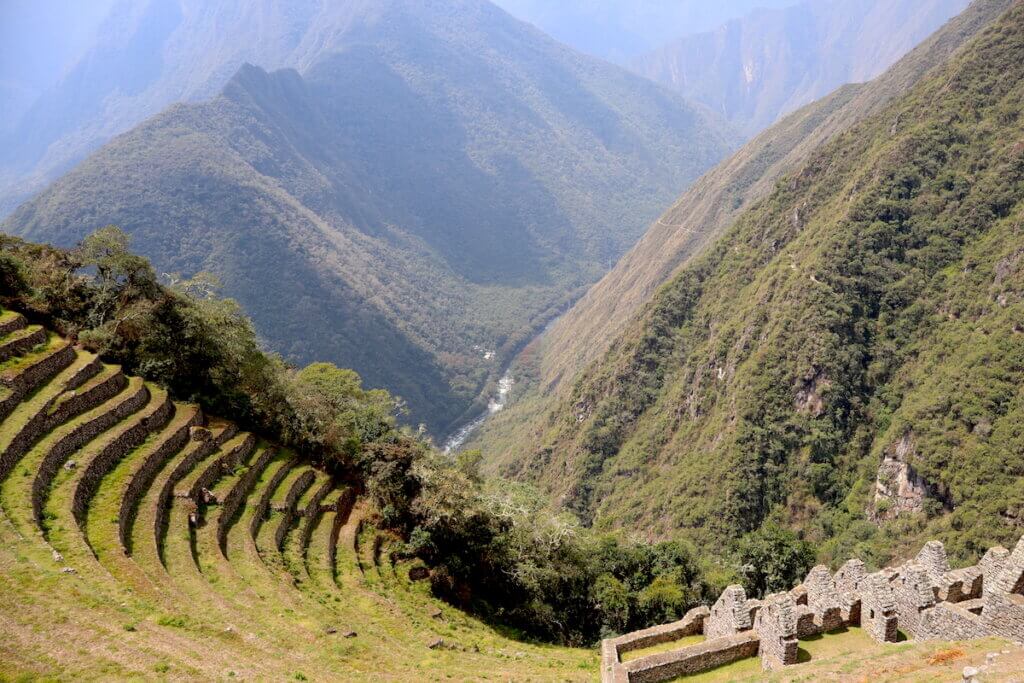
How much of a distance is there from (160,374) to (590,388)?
128 m

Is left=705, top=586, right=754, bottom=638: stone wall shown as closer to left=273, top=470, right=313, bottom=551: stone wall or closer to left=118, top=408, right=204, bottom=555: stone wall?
left=273, top=470, right=313, bottom=551: stone wall

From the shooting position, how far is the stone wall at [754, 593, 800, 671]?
69.5 ft

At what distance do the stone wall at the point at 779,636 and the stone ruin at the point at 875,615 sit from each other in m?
0.03

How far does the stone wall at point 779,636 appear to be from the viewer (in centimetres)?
2119

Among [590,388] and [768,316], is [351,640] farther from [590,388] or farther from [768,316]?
[590,388]

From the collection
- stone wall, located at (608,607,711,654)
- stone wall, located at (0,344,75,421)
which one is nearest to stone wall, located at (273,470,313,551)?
stone wall, located at (0,344,75,421)

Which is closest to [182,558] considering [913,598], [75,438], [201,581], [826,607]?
[201,581]

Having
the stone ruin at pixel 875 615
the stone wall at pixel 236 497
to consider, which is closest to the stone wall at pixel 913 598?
the stone ruin at pixel 875 615

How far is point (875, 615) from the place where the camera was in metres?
22.6

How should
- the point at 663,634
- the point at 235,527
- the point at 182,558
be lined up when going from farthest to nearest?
1. the point at 235,527
2. the point at 182,558
3. the point at 663,634

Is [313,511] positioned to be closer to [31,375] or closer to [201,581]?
[201,581]

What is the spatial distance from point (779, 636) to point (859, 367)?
346 feet

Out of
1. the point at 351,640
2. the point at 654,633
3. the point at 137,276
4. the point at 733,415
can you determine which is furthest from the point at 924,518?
the point at 137,276

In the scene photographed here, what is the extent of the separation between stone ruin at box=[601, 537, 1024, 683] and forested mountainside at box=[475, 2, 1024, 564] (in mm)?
51910
